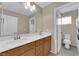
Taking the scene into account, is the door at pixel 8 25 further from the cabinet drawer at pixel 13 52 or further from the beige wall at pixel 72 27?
the beige wall at pixel 72 27

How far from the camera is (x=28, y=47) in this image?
1.33 meters

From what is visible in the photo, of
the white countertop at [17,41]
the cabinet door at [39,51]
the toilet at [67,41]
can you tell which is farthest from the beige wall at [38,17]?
the toilet at [67,41]

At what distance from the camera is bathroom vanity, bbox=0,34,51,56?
100 centimetres

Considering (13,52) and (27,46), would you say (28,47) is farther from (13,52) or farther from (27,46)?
(13,52)

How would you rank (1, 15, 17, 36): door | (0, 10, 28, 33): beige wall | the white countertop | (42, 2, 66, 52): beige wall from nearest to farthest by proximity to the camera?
the white countertop
(1, 15, 17, 36): door
(0, 10, 28, 33): beige wall
(42, 2, 66, 52): beige wall

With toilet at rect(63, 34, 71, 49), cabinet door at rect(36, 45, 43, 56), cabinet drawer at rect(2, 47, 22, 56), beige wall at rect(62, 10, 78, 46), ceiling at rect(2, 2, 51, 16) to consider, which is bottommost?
cabinet door at rect(36, 45, 43, 56)

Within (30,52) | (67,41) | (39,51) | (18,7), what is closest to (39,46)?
(39,51)

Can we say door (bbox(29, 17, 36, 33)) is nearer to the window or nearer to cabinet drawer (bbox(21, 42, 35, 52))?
cabinet drawer (bbox(21, 42, 35, 52))

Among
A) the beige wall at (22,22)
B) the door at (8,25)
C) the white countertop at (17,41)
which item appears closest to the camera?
the white countertop at (17,41)

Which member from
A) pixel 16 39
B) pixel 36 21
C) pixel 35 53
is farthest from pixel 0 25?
pixel 35 53

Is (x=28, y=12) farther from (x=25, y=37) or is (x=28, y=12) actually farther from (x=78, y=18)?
(x=78, y=18)

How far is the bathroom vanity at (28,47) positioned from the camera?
998 mm

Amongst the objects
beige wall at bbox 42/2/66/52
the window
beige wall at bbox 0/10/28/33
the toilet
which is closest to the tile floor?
the toilet

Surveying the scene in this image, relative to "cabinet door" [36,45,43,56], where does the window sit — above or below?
above
